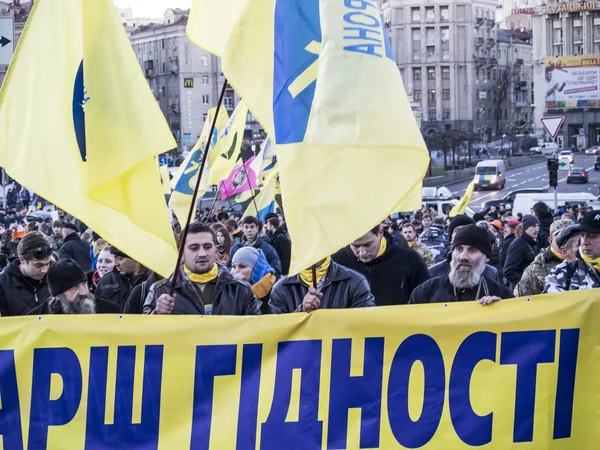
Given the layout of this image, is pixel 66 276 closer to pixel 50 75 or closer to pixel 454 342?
pixel 50 75

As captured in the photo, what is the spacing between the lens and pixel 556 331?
5043 mm

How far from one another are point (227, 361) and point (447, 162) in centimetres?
8253

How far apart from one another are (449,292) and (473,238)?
313 mm

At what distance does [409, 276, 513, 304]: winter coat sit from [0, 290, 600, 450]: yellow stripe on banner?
82 centimetres

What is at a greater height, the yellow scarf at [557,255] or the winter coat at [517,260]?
the yellow scarf at [557,255]

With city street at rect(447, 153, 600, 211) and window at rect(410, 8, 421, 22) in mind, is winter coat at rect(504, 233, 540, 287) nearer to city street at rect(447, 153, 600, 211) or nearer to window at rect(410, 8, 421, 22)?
city street at rect(447, 153, 600, 211)

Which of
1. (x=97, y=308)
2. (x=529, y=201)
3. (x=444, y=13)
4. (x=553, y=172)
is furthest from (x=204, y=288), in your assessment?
(x=444, y=13)

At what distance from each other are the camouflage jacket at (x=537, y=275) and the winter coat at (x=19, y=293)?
2.89 m

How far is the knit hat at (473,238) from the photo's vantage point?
19.6 feet

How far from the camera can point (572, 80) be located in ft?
318

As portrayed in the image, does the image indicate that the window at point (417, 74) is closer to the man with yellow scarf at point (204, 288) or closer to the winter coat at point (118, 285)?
the winter coat at point (118, 285)

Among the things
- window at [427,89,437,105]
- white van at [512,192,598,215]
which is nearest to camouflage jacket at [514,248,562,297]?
white van at [512,192,598,215]

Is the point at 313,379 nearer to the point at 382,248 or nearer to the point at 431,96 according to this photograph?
the point at 382,248

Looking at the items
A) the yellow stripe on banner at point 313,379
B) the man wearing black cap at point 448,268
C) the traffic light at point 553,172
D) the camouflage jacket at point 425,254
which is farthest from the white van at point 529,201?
the yellow stripe on banner at point 313,379
